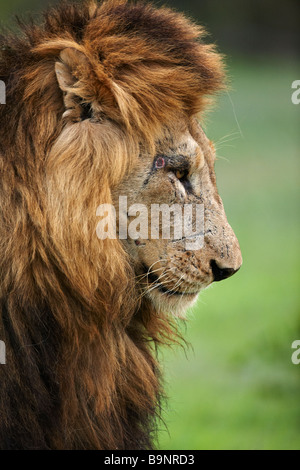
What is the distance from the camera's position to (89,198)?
310 cm

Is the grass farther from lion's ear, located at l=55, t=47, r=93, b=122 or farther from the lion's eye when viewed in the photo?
lion's ear, located at l=55, t=47, r=93, b=122

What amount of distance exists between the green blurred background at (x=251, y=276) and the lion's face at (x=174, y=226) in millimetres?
536

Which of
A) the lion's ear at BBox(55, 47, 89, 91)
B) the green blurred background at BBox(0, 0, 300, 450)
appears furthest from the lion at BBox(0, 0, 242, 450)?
the green blurred background at BBox(0, 0, 300, 450)

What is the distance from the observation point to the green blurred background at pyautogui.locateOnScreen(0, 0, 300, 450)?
6004 millimetres

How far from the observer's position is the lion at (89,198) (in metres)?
3.11

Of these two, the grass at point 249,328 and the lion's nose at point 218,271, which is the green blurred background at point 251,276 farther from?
the lion's nose at point 218,271

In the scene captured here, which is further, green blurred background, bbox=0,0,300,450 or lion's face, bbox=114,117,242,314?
green blurred background, bbox=0,0,300,450

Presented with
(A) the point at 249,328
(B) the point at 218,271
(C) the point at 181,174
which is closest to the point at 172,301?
(B) the point at 218,271

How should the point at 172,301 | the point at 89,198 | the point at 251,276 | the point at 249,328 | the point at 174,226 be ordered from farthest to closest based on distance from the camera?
the point at 251,276 < the point at 249,328 < the point at 172,301 < the point at 174,226 < the point at 89,198

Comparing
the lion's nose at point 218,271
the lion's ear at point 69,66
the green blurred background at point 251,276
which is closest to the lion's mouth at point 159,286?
the lion's nose at point 218,271

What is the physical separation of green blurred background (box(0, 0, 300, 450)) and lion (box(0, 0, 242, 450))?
53 cm

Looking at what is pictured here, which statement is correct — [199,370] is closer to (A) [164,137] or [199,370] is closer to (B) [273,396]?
(B) [273,396]

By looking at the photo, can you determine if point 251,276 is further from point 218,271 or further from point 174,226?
point 174,226

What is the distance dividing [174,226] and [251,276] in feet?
23.1
